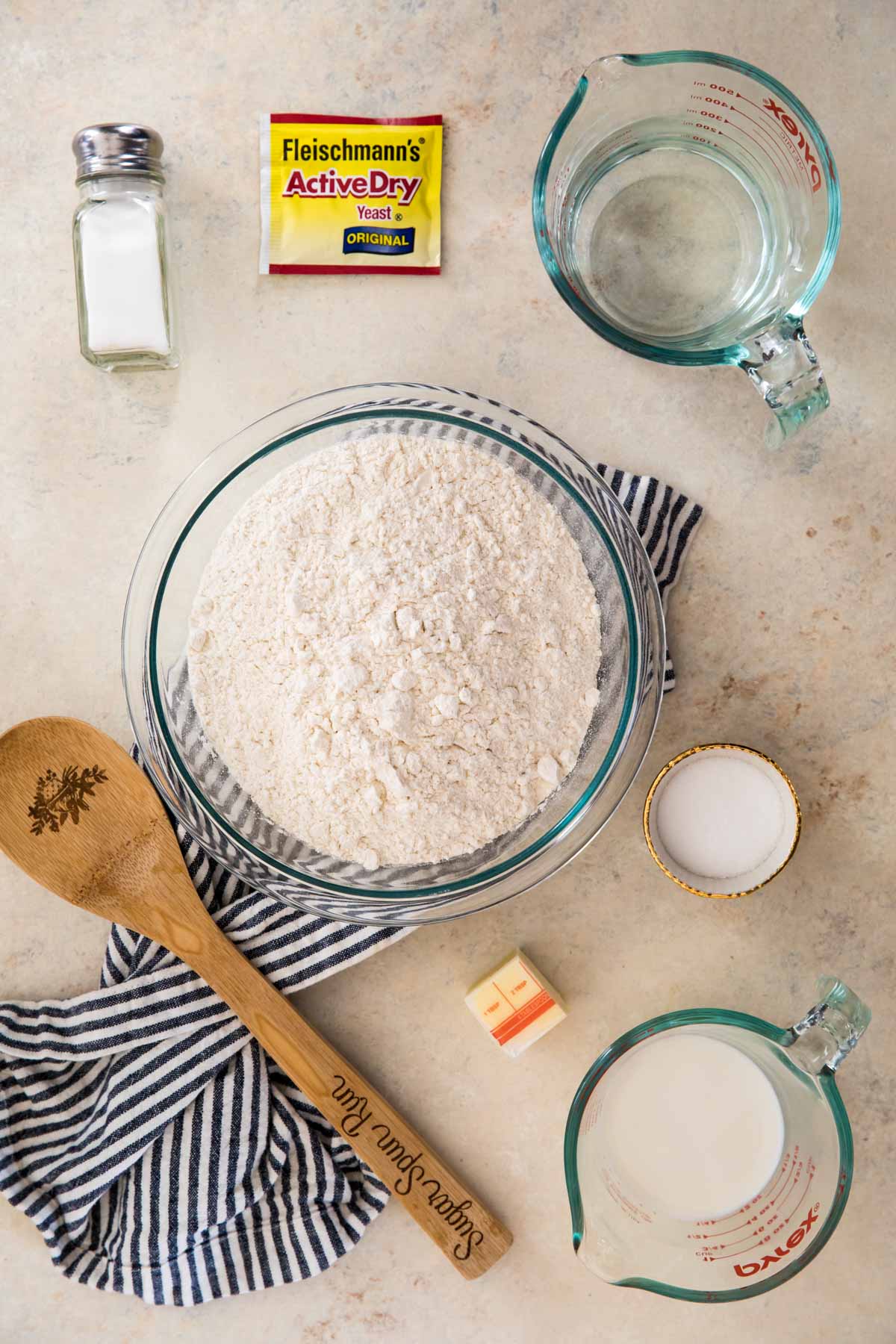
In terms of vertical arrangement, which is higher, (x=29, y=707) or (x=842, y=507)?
(x=842, y=507)

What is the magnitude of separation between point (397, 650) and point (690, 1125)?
509 mm

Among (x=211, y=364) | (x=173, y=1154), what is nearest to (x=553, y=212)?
(x=211, y=364)

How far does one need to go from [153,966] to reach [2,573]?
416mm

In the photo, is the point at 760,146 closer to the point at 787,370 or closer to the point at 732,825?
the point at 787,370

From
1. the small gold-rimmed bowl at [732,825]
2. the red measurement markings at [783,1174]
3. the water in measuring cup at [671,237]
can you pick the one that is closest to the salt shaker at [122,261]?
the water in measuring cup at [671,237]

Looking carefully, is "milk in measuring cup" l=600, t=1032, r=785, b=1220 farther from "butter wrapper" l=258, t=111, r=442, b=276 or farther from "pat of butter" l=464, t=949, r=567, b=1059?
"butter wrapper" l=258, t=111, r=442, b=276

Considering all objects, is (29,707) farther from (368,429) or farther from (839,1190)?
(839,1190)

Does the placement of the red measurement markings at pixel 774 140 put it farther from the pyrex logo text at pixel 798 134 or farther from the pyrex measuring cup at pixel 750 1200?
the pyrex measuring cup at pixel 750 1200

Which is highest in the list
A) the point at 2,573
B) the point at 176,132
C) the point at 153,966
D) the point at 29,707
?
the point at 176,132

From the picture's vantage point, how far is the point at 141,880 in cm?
83

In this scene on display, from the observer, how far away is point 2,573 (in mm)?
893

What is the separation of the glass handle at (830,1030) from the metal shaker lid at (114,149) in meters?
0.97

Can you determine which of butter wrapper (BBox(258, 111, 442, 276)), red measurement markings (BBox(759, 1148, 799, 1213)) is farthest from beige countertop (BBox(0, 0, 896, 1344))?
red measurement markings (BBox(759, 1148, 799, 1213))

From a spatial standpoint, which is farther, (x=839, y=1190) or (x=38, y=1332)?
(x=38, y=1332)
